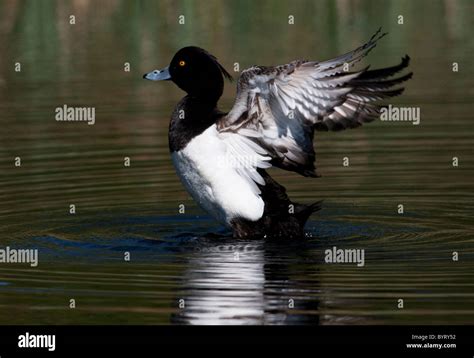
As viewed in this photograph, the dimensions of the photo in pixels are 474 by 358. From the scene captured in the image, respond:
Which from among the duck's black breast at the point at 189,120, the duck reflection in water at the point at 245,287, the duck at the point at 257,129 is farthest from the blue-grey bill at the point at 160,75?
the duck reflection in water at the point at 245,287

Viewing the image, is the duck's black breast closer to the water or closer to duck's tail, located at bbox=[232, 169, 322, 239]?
duck's tail, located at bbox=[232, 169, 322, 239]

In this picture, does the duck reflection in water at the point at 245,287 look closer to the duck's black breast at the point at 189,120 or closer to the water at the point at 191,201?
the water at the point at 191,201

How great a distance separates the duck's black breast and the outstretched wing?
0.19 metres

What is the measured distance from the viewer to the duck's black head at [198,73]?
13750 millimetres

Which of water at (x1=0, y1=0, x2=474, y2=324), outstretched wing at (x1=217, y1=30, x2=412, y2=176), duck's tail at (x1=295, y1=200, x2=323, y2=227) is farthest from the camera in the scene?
duck's tail at (x1=295, y1=200, x2=323, y2=227)

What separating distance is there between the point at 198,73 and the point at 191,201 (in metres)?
2.01

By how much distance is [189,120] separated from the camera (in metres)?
13.5

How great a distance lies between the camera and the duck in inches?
503

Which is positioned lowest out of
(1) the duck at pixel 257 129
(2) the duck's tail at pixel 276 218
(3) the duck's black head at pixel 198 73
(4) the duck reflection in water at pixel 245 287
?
(4) the duck reflection in water at pixel 245 287

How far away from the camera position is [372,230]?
13719mm

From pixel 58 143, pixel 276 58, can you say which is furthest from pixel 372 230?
pixel 276 58

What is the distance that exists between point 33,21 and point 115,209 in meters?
11.4

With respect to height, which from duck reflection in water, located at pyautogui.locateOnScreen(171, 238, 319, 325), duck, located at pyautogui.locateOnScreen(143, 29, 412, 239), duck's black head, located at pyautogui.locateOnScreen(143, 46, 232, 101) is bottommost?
duck reflection in water, located at pyautogui.locateOnScreen(171, 238, 319, 325)

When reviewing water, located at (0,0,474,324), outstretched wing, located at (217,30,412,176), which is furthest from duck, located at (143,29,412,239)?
water, located at (0,0,474,324)
